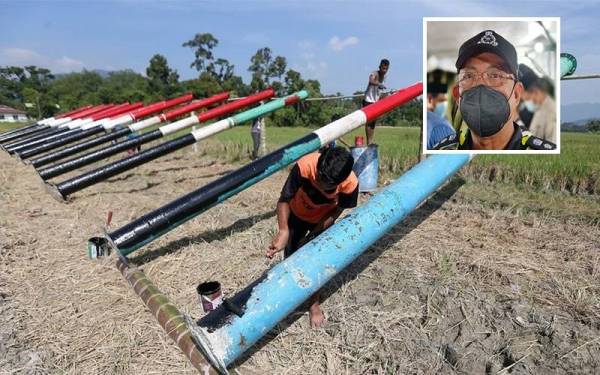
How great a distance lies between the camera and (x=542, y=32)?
8.10 ft

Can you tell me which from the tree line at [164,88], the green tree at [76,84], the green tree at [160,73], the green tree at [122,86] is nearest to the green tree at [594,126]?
the tree line at [164,88]

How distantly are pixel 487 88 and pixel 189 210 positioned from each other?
2421mm

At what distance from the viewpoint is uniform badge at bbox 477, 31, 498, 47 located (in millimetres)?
2393

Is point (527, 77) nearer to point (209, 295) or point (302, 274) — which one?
point (302, 274)

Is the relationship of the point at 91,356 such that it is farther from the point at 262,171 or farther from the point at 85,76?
the point at 85,76

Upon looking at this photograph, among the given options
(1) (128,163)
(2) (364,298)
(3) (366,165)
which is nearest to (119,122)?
(1) (128,163)

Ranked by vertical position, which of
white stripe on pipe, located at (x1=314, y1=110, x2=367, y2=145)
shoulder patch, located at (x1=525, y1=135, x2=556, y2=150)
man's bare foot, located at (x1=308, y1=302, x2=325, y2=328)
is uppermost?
white stripe on pipe, located at (x1=314, y1=110, x2=367, y2=145)

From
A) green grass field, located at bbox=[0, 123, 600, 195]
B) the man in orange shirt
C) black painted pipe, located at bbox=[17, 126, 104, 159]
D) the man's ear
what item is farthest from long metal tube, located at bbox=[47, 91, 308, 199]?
the man's ear

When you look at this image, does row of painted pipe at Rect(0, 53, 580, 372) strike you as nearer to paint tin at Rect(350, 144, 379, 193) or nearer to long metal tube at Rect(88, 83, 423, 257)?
long metal tube at Rect(88, 83, 423, 257)

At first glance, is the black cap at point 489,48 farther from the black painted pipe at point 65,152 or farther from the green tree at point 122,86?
the green tree at point 122,86

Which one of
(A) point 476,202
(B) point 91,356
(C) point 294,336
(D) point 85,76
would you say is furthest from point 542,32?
(D) point 85,76

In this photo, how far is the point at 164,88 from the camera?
186 feet

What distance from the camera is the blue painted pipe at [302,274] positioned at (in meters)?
2.02

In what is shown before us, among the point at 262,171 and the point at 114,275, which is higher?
the point at 262,171
